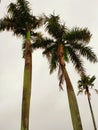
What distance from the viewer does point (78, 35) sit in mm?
25328

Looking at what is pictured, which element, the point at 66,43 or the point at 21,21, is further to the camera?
the point at 66,43

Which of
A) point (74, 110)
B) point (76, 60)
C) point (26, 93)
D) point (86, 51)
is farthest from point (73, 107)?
point (86, 51)

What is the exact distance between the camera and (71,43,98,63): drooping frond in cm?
2573

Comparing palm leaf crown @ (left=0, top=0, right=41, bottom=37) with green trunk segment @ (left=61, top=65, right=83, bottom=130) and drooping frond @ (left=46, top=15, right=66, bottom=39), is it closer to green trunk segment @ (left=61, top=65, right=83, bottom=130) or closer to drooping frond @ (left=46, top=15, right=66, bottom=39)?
drooping frond @ (left=46, top=15, right=66, bottom=39)

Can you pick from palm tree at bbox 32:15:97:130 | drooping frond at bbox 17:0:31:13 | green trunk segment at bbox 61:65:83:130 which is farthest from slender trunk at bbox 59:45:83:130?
drooping frond at bbox 17:0:31:13

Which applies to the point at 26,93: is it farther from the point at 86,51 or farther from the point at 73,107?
the point at 86,51

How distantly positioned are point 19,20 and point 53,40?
435 cm

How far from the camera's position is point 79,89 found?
49.2 m

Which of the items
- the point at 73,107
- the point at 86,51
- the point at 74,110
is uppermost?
the point at 86,51

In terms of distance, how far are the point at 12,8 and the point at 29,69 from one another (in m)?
7.05

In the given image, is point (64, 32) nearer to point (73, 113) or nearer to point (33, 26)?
point (33, 26)

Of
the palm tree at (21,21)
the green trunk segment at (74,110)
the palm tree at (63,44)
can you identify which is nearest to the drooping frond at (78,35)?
the palm tree at (63,44)

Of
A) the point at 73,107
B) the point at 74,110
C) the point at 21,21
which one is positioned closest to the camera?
the point at 74,110

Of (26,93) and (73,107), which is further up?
(73,107)
